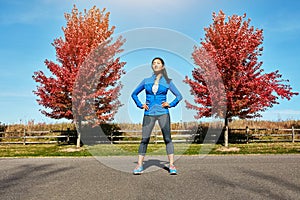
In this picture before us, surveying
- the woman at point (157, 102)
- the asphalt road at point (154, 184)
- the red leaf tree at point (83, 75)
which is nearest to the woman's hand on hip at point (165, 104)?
the woman at point (157, 102)

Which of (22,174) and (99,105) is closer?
(22,174)

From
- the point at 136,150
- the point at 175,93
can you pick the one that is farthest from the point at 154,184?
the point at 136,150

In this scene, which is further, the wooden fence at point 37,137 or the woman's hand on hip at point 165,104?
the wooden fence at point 37,137

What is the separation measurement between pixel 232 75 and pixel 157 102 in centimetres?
1220

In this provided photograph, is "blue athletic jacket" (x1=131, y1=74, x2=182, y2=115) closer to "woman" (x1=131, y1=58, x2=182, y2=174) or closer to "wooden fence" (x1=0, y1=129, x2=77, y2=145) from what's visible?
"woman" (x1=131, y1=58, x2=182, y2=174)

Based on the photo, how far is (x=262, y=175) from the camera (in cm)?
673

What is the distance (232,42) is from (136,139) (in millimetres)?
10728

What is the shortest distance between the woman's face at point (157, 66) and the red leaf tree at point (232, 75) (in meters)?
11.4

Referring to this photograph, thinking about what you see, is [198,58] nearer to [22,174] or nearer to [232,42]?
[232,42]

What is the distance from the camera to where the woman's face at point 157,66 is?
7084mm

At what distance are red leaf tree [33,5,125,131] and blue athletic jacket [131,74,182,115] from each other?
11.2 m

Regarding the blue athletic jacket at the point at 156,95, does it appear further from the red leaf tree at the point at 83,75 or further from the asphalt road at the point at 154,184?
the red leaf tree at the point at 83,75

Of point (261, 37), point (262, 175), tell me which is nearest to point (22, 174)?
point (262, 175)

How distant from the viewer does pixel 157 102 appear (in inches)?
275
